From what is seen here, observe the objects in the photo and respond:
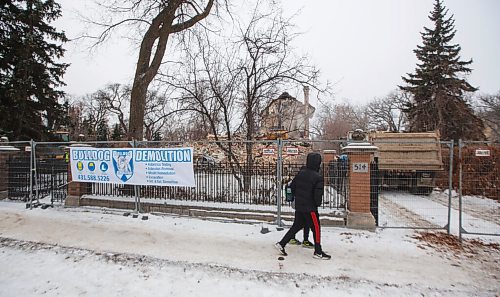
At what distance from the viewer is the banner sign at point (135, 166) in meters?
7.08

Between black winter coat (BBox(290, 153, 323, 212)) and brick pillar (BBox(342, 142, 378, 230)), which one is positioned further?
brick pillar (BBox(342, 142, 378, 230))

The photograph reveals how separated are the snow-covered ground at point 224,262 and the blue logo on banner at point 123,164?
4.34 feet

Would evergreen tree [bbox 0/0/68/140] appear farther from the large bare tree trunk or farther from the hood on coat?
the hood on coat

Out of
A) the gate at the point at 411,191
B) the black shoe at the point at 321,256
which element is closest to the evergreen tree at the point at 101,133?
the gate at the point at 411,191

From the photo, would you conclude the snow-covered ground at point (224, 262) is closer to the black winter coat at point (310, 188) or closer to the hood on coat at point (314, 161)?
the black winter coat at point (310, 188)

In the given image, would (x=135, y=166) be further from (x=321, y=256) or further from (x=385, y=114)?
(x=385, y=114)

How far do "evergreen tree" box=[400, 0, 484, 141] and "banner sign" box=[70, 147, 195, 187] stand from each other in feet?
99.5

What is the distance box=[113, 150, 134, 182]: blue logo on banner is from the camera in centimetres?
761

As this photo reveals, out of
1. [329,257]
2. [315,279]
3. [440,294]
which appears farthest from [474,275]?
[315,279]

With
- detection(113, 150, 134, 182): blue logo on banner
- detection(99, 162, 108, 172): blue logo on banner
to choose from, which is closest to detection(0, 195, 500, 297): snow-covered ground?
detection(113, 150, 134, 182): blue logo on banner

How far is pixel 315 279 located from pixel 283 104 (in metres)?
8.54

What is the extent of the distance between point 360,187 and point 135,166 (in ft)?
19.6

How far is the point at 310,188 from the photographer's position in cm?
500

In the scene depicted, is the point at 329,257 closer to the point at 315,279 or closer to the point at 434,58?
the point at 315,279
